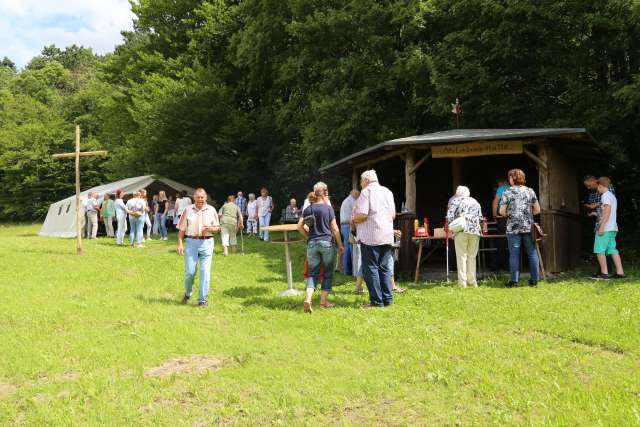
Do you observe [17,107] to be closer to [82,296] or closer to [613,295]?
[82,296]

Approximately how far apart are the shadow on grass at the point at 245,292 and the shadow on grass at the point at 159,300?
88 centimetres

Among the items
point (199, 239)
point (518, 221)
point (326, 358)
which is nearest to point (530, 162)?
point (518, 221)

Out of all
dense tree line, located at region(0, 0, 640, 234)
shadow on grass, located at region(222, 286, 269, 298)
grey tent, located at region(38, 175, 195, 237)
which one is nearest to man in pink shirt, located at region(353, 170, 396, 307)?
shadow on grass, located at region(222, 286, 269, 298)

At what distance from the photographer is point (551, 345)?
19.0ft

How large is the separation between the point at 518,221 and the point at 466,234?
34.5 inches

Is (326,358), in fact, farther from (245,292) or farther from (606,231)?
(606,231)

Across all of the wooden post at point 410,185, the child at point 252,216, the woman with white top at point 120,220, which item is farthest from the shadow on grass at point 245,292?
the child at point 252,216

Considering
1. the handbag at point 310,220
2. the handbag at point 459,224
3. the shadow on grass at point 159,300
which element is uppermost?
the handbag at point 310,220

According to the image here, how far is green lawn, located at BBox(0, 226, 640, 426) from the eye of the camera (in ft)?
14.1

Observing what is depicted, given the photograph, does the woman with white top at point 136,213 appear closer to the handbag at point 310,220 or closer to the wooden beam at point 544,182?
the handbag at point 310,220

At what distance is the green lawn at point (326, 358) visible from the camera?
4301 mm

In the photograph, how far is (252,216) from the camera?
19.5m

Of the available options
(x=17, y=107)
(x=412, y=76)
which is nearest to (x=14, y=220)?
(x=17, y=107)

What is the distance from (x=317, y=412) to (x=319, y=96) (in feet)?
58.3
